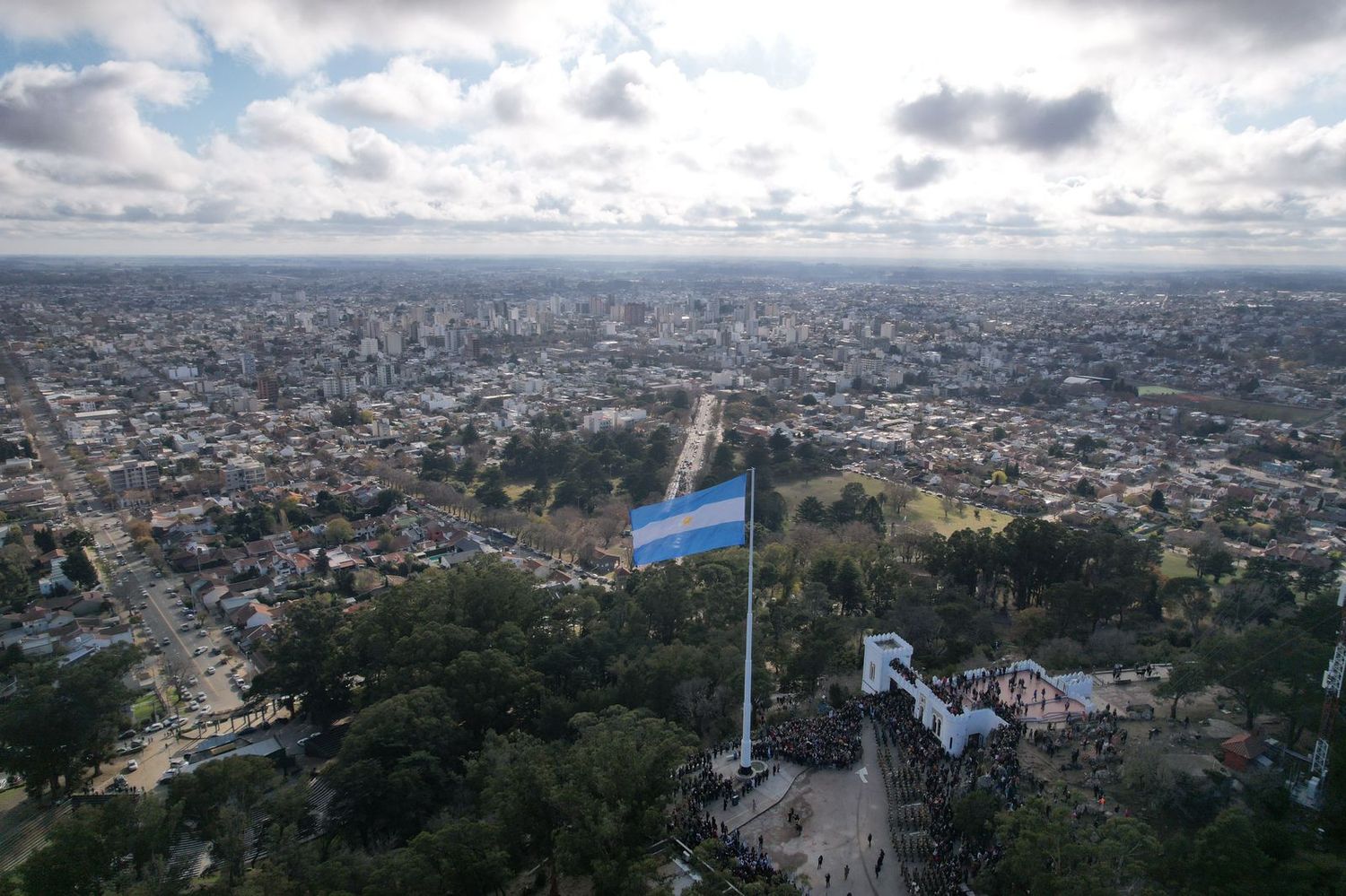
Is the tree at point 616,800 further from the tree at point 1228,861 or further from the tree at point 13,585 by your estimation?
the tree at point 13,585

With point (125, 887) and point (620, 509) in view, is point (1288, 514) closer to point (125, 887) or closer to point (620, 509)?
point (620, 509)

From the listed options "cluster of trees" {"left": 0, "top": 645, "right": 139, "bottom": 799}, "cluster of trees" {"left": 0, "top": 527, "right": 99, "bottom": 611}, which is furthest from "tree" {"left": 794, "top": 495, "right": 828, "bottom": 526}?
"cluster of trees" {"left": 0, "top": 527, "right": 99, "bottom": 611}

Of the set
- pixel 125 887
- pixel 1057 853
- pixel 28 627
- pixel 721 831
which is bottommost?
Result: pixel 28 627

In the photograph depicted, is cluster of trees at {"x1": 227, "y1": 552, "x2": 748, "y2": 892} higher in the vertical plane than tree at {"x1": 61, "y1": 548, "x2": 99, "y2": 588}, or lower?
higher

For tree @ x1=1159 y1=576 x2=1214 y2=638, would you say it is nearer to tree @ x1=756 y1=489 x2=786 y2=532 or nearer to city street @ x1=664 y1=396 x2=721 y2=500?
tree @ x1=756 y1=489 x2=786 y2=532

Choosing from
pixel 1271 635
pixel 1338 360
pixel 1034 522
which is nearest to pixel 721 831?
pixel 1271 635

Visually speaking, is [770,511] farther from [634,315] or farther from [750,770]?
[634,315]

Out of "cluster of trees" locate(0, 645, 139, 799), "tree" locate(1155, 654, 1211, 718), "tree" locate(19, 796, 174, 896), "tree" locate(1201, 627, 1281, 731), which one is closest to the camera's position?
"tree" locate(19, 796, 174, 896)
